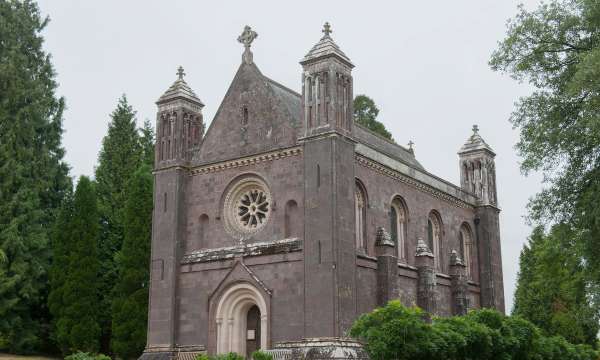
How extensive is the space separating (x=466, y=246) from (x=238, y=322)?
47.6 feet

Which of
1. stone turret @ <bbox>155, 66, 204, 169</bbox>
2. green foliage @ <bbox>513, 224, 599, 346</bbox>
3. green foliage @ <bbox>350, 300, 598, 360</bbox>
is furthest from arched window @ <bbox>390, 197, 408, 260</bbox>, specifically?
stone turret @ <bbox>155, 66, 204, 169</bbox>

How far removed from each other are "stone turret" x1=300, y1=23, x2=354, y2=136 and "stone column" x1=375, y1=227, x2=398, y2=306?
469 cm

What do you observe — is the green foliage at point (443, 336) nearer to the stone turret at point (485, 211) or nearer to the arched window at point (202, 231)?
the stone turret at point (485, 211)

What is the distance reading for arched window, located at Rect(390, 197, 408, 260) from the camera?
32.9 metres

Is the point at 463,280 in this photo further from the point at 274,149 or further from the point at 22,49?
the point at 22,49

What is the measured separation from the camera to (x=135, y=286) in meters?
39.3

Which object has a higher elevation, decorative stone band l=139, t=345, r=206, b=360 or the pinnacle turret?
the pinnacle turret

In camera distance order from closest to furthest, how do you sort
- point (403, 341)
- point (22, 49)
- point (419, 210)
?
point (403, 341) < point (419, 210) < point (22, 49)

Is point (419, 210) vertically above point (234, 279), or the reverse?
point (419, 210)

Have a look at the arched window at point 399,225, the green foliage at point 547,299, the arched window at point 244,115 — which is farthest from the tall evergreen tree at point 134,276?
the green foliage at point 547,299

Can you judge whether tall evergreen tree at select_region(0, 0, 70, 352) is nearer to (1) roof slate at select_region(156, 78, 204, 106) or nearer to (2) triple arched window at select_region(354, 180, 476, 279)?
(1) roof slate at select_region(156, 78, 204, 106)

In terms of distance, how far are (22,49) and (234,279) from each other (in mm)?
21140

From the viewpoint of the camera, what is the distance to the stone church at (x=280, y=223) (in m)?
27.3

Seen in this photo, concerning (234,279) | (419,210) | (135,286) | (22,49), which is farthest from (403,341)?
(22,49)
